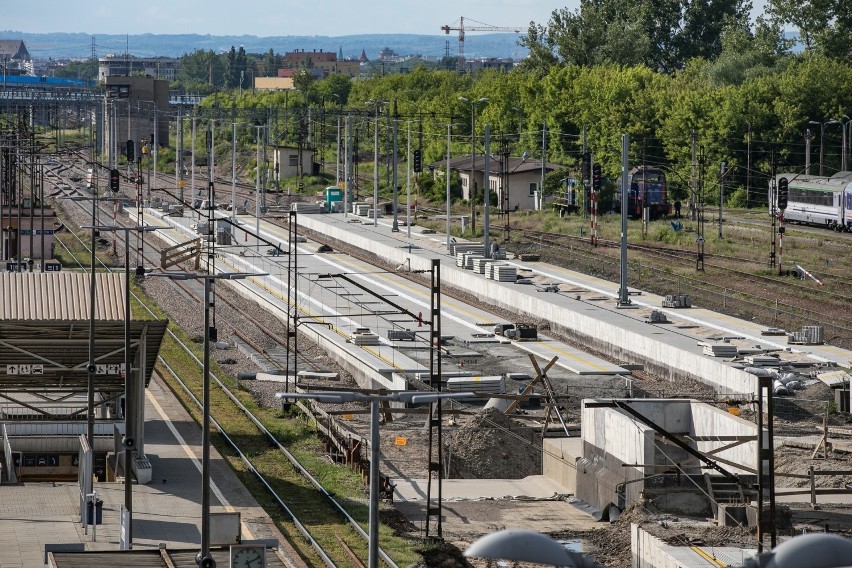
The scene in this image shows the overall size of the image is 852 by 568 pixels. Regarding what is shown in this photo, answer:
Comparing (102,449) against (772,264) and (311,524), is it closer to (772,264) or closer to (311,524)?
(311,524)

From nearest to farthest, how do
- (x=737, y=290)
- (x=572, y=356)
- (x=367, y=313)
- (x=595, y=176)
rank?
(x=572, y=356)
(x=367, y=313)
(x=737, y=290)
(x=595, y=176)

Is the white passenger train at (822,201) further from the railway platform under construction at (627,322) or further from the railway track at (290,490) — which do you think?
the railway track at (290,490)

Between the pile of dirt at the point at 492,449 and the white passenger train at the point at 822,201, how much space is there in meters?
36.4

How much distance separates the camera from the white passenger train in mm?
68787

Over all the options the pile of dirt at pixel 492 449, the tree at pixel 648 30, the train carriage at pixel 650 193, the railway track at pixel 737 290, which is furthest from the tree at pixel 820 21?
the pile of dirt at pixel 492 449

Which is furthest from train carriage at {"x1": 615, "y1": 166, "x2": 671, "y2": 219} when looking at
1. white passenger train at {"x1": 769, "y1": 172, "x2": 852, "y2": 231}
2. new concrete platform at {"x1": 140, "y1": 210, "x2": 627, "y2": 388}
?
new concrete platform at {"x1": 140, "y1": 210, "x2": 627, "y2": 388}

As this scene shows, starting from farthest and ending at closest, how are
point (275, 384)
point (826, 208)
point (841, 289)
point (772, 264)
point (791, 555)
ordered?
point (826, 208) → point (772, 264) → point (841, 289) → point (275, 384) → point (791, 555)

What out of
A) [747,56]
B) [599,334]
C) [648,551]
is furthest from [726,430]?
[747,56]

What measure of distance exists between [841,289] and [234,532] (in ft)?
114

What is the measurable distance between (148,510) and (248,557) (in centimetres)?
752

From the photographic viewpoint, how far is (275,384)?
41.2 metres

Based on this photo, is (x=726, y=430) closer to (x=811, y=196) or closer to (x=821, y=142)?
(x=811, y=196)

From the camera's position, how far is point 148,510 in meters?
26.8

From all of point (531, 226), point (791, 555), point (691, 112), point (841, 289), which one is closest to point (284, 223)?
point (531, 226)
